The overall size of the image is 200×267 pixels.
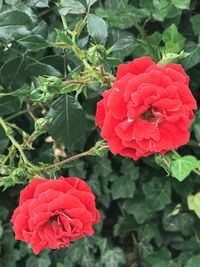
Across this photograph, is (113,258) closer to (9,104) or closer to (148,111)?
(9,104)

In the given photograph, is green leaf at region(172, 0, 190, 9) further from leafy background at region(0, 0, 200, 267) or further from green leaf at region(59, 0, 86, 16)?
green leaf at region(59, 0, 86, 16)

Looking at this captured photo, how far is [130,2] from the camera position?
1.21 metres

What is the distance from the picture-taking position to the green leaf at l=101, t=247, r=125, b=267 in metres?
1.36

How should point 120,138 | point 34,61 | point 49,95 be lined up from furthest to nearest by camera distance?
point 34,61 → point 49,95 → point 120,138

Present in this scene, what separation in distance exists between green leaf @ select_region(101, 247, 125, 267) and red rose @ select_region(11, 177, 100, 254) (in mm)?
605

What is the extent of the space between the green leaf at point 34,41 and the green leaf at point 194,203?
517 mm

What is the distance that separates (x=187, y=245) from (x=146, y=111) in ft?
2.37

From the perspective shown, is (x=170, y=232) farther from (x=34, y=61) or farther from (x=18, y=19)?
(x=18, y=19)

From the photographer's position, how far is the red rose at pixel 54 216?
2.45ft

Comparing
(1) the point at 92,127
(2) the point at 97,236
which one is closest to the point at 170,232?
(2) the point at 97,236

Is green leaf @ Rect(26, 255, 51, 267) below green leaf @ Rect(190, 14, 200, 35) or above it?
below

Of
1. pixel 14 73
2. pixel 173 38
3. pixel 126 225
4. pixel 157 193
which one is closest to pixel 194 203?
pixel 157 193

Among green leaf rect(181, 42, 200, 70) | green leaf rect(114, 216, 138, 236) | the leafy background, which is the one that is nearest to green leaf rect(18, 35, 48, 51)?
the leafy background

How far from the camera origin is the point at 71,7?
2.98 ft
